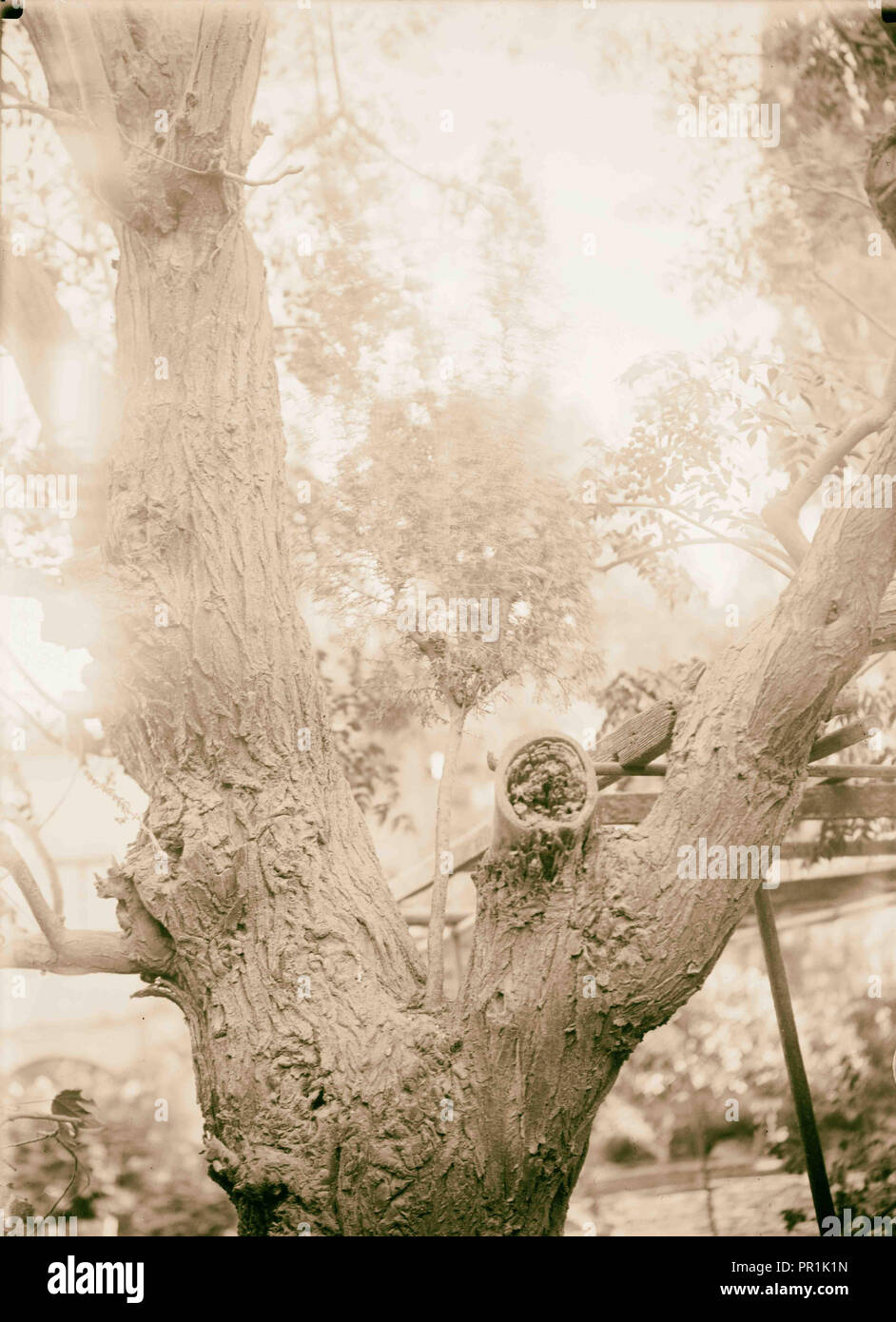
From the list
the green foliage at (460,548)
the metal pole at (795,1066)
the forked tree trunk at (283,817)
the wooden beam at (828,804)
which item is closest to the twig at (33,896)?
the forked tree trunk at (283,817)

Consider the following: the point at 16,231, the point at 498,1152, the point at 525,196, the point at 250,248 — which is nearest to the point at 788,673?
the point at 498,1152

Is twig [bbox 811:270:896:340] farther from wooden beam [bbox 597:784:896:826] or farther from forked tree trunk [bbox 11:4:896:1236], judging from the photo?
forked tree trunk [bbox 11:4:896:1236]

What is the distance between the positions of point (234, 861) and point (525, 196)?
1844mm

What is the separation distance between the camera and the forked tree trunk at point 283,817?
5.80ft

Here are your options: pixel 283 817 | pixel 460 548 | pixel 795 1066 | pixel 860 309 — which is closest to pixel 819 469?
pixel 460 548

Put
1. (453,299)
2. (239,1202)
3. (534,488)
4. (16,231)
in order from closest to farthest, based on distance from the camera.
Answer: (239,1202), (534,488), (453,299), (16,231)

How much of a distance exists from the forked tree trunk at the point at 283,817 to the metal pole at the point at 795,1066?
929 millimetres

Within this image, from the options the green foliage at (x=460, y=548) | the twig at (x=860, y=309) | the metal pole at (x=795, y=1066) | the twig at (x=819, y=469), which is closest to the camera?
the twig at (x=819, y=469)

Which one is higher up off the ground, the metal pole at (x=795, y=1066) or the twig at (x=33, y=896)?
the twig at (x=33, y=896)

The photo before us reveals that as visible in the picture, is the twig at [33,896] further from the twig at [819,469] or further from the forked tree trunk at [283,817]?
the twig at [819,469]

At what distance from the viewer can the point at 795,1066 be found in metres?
2.75

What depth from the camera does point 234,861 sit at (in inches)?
76.7

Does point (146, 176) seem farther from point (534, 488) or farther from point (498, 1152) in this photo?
point (498, 1152)

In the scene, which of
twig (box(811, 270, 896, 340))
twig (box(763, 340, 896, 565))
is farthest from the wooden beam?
twig (box(811, 270, 896, 340))
